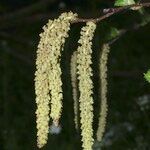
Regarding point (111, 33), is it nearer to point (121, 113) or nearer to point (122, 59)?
point (121, 113)

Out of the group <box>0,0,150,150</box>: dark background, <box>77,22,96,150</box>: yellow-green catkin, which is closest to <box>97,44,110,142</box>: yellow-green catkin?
<box>77,22,96,150</box>: yellow-green catkin

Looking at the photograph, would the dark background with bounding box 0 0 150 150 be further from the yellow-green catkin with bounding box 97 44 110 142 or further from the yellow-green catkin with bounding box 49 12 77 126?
the yellow-green catkin with bounding box 49 12 77 126

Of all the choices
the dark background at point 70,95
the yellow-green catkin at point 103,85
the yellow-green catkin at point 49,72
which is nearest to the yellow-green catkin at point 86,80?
the yellow-green catkin at point 49,72

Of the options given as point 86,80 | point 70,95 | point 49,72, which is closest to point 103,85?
point 86,80

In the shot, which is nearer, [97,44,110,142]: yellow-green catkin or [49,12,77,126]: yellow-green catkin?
[49,12,77,126]: yellow-green catkin

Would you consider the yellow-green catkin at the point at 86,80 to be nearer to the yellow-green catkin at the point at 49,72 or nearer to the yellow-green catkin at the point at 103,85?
the yellow-green catkin at the point at 49,72

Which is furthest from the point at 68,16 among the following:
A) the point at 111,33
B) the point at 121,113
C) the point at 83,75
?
the point at 121,113
